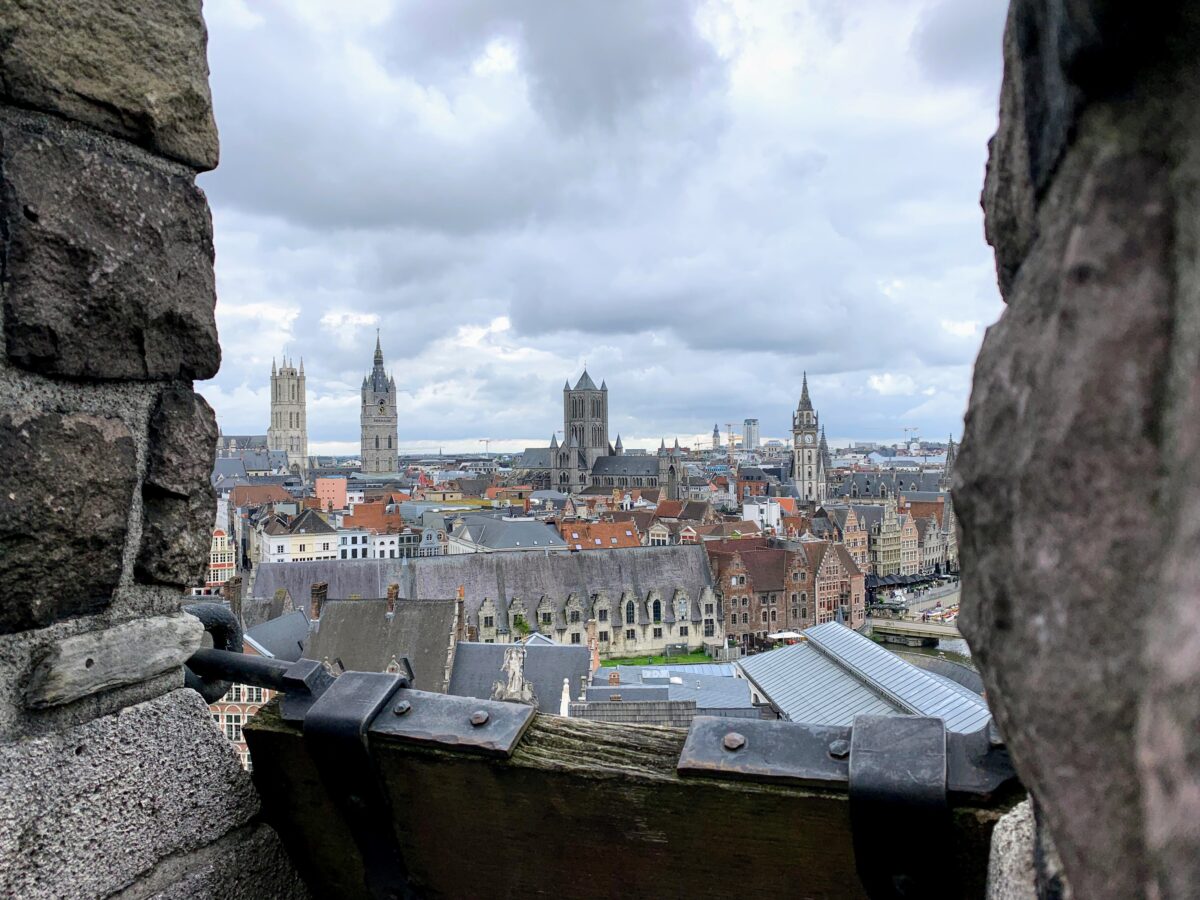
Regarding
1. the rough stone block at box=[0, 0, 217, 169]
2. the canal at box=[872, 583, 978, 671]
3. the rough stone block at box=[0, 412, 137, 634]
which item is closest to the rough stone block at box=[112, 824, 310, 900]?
the rough stone block at box=[0, 412, 137, 634]

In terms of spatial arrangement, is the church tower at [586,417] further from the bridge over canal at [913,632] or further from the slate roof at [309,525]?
the bridge over canal at [913,632]

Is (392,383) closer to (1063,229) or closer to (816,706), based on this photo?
(816,706)

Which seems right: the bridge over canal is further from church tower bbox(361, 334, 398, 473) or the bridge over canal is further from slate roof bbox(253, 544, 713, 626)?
church tower bbox(361, 334, 398, 473)

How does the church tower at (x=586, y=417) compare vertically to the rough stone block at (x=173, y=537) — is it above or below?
above

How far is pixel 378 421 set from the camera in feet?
359

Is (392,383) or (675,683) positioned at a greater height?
(392,383)

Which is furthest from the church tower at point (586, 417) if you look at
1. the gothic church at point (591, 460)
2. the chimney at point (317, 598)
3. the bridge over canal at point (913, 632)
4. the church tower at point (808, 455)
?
the chimney at point (317, 598)

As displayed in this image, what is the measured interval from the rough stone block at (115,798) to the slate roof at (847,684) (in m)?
11.3

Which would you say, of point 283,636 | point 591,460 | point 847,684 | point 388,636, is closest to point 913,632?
point 847,684

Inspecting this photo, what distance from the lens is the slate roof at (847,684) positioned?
13.2 meters

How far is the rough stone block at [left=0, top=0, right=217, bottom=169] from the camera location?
50.7 inches

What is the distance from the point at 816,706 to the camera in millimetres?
15227

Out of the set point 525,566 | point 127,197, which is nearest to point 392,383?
point 525,566

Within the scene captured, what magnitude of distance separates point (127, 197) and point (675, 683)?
1793 cm
